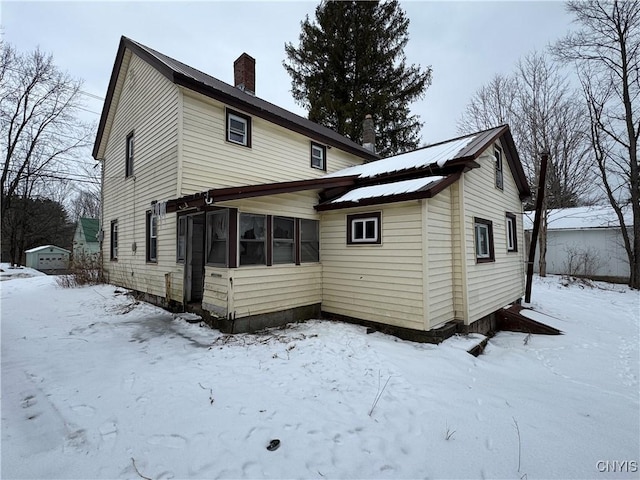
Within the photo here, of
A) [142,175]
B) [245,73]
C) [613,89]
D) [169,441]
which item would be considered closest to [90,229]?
[142,175]

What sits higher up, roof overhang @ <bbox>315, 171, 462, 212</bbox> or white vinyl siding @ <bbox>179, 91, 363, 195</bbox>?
white vinyl siding @ <bbox>179, 91, 363, 195</bbox>

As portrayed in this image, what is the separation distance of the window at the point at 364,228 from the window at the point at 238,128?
13.4 feet

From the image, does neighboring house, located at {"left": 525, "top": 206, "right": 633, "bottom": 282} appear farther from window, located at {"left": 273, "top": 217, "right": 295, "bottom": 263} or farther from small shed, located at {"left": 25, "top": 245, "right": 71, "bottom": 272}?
small shed, located at {"left": 25, "top": 245, "right": 71, "bottom": 272}

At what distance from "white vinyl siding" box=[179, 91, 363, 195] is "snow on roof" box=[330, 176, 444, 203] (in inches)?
117

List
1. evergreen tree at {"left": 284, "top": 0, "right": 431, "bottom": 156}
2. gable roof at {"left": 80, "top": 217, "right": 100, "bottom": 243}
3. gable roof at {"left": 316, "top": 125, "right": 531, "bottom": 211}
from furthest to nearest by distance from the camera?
1. gable roof at {"left": 80, "top": 217, "right": 100, "bottom": 243}
2. evergreen tree at {"left": 284, "top": 0, "right": 431, "bottom": 156}
3. gable roof at {"left": 316, "top": 125, "right": 531, "bottom": 211}

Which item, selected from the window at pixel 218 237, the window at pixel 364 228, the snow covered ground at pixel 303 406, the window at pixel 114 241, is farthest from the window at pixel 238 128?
the window at pixel 114 241

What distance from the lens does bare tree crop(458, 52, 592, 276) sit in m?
16.5

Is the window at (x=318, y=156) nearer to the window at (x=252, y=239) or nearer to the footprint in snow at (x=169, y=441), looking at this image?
the window at (x=252, y=239)

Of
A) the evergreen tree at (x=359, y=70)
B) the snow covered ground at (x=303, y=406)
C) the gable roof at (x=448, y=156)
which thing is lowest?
the snow covered ground at (x=303, y=406)

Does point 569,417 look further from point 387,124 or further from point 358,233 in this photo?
point 387,124

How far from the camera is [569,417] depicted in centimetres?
359

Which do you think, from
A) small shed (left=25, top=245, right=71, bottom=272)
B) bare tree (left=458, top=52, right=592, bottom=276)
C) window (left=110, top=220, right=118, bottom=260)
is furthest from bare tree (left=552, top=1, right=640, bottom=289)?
small shed (left=25, top=245, right=71, bottom=272)

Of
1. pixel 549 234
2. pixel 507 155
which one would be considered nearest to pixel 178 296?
pixel 507 155

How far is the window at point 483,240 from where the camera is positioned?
761 centimetres
